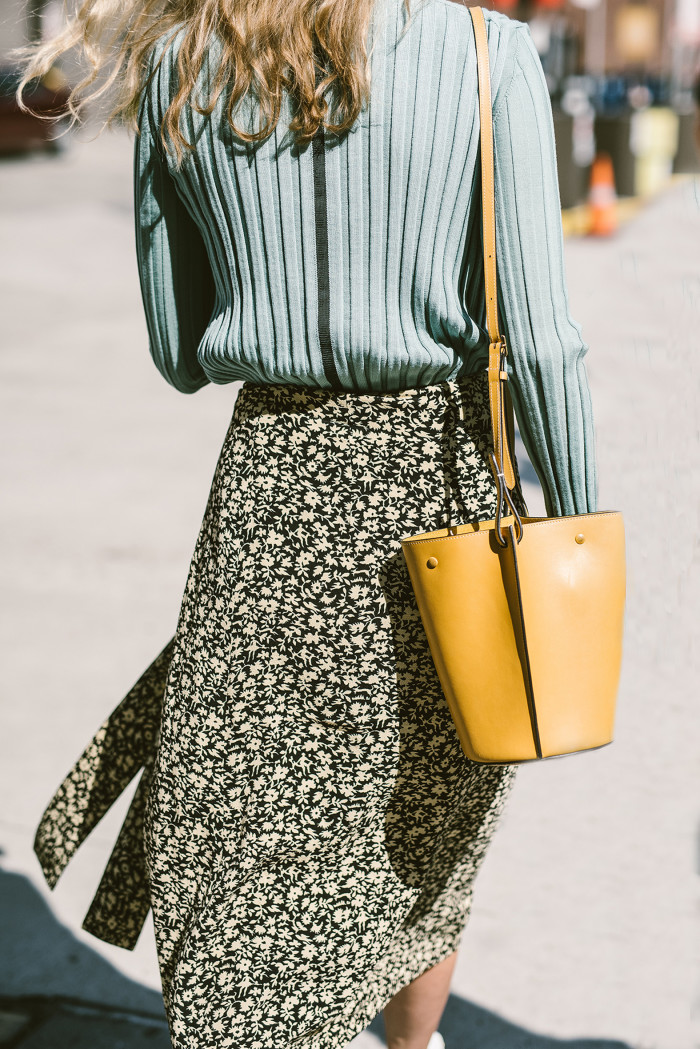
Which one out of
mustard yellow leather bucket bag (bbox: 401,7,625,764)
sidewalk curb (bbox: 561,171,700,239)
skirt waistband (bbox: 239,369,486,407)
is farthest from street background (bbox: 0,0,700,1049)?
sidewalk curb (bbox: 561,171,700,239)

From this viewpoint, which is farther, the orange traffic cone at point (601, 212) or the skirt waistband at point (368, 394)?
the orange traffic cone at point (601, 212)

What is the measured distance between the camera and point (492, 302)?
1.39 meters

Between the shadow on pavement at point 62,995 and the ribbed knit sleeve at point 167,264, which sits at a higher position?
the ribbed knit sleeve at point 167,264

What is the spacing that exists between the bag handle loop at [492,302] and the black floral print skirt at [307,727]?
Answer: 97mm

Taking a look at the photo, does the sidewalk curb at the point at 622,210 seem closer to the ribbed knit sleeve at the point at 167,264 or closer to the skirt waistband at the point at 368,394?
the ribbed knit sleeve at the point at 167,264

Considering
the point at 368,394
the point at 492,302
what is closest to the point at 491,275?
the point at 492,302

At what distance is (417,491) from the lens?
1.50 metres

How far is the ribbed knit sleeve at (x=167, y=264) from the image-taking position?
156cm

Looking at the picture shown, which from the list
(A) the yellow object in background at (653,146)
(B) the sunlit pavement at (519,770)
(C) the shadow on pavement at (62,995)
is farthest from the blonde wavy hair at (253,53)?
(A) the yellow object in background at (653,146)

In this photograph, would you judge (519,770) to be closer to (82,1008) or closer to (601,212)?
(82,1008)

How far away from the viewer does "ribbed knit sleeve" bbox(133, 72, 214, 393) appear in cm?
156

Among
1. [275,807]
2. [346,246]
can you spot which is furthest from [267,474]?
[275,807]

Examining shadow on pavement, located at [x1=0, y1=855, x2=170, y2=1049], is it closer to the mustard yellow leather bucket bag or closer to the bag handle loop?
the mustard yellow leather bucket bag

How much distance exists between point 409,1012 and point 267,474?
0.94 meters
